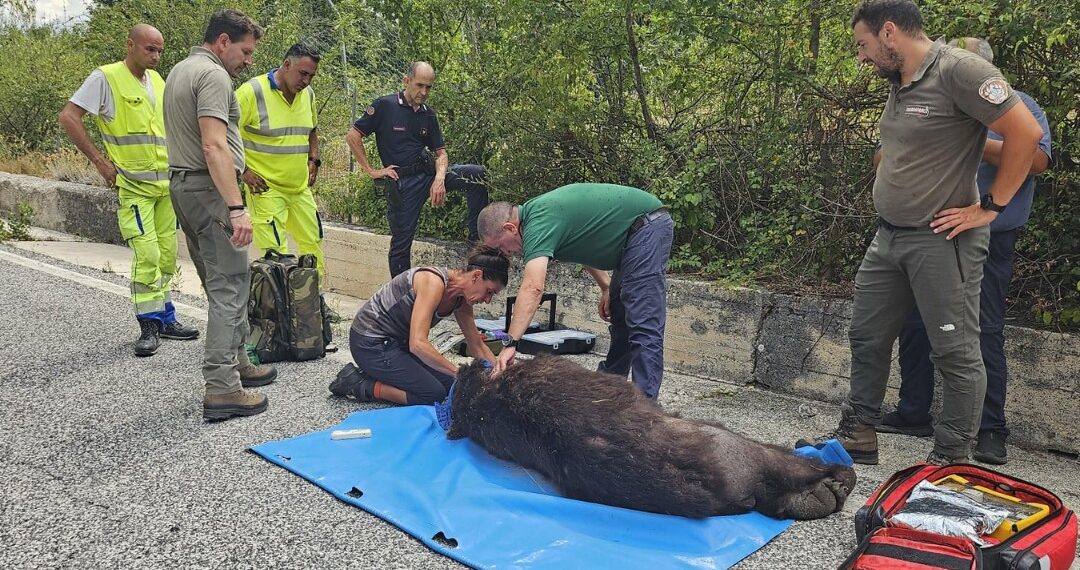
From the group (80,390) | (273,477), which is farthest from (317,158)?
(273,477)

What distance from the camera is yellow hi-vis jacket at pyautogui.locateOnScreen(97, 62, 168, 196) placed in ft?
19.6

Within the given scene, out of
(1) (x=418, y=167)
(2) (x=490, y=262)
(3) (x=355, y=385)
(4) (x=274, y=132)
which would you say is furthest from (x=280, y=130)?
(2) (x=490, y=262)

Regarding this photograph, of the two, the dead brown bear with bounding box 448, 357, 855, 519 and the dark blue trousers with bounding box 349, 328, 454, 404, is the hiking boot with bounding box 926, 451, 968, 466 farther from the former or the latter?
the dark blue trousers with bounding box 349, 328, 454, 404

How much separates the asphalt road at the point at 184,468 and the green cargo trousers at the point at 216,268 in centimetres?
30

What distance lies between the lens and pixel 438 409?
4191 mm

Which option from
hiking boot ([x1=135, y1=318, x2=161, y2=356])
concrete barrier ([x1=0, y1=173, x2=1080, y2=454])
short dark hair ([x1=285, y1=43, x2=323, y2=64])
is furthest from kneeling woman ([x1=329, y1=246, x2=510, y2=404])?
short dark hair ([x1=285, y1=43, x2=323, y2=64])

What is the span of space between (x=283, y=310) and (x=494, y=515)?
9.66ft

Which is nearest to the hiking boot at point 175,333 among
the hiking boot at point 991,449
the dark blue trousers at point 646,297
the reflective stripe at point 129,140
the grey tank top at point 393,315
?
the reflective stripe at point 129,140

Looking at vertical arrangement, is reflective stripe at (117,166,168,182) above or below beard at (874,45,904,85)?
below

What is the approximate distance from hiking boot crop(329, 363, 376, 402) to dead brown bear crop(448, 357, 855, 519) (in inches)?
58.5

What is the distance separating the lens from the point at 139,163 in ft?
19.6

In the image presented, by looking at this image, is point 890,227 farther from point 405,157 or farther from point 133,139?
point 133,139

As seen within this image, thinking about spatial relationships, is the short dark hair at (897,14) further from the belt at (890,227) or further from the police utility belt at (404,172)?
the police utility belt at (404,172)

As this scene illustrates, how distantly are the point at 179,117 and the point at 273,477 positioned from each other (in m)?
2.11
